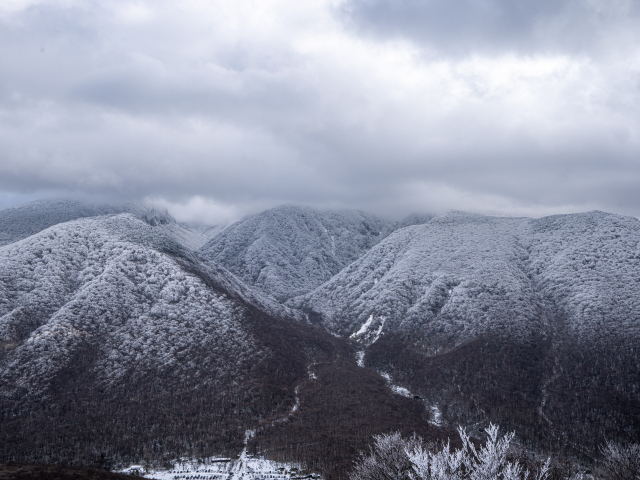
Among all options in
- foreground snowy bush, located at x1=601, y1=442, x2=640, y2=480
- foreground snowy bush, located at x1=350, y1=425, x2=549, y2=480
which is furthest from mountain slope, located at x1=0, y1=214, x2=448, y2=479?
foreground snowy bush, located at x1=601, y1=442, x2=640, y2=480

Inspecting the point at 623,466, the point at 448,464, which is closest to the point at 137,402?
the point at 448,464

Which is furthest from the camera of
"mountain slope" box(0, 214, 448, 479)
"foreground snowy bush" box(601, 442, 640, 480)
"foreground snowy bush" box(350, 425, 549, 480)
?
"mountain slope" box(0, 214, 448, 479)

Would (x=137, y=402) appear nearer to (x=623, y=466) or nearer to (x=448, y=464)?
(x=448, y=464)

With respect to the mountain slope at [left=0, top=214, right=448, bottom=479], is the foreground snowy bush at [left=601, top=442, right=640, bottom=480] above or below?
above

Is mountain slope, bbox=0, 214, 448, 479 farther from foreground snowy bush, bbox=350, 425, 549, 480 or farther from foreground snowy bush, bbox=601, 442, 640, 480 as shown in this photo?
foreground snowy bush, bbox=601, 442, 640, 480

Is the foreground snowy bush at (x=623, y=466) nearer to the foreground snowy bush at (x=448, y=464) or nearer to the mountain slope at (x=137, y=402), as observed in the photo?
the foreground snowy bush at (x=448, y=464)

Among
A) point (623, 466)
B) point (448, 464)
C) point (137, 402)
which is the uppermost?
point (448, 464)

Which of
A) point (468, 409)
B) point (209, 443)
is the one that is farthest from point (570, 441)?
point (209, 443)

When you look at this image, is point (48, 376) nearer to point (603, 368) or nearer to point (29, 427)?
point (29, 427)
